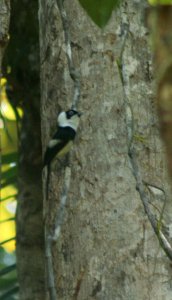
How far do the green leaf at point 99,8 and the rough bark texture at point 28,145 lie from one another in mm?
3150

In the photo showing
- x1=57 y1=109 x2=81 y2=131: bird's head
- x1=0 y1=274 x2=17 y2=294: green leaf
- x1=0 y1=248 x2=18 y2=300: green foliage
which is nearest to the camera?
x1=57 y1=109 x2=81 y2=131: bird's head

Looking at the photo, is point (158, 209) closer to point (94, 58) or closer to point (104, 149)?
point (104, 149)

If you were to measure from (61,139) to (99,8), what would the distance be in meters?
1.88

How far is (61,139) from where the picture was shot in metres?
2.55

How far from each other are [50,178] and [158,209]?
46cm

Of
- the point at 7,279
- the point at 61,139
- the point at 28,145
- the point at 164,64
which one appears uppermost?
the point at 164,64

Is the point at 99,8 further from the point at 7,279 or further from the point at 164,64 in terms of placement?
the point at 7,279

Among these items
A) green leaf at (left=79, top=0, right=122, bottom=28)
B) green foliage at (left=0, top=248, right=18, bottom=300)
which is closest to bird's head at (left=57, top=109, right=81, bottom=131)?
green foliage at (left=0, top=248, right=18, bottom=300)

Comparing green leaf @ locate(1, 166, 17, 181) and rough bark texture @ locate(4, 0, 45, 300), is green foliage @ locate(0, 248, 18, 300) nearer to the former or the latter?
rough bark texture @ locate(4, 0, 45, 300)

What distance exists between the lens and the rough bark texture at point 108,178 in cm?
274

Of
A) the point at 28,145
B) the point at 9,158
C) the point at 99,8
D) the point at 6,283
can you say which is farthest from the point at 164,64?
the point at 6,283

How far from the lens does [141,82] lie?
2.93 metres

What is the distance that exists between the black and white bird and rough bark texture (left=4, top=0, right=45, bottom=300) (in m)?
1.06

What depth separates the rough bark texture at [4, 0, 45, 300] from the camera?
148 inches
